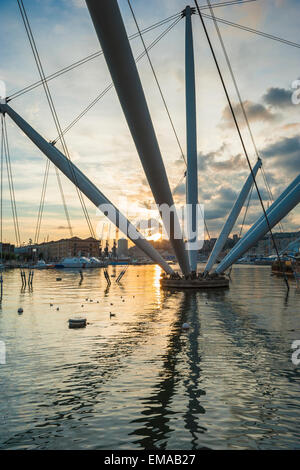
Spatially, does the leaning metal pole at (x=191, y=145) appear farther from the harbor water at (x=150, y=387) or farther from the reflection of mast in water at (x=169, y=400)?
the reflection of mast in water at (x=169, y=400)

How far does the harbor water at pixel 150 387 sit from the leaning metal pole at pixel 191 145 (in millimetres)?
20644

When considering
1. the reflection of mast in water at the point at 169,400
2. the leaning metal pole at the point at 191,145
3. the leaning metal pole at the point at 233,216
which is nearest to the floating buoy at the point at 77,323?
the reflection of mast in water at the point at 169,400

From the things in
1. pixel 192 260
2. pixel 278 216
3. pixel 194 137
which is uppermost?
pixel 194 137

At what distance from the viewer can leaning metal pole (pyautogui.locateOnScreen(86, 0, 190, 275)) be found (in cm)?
940

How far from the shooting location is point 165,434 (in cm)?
696

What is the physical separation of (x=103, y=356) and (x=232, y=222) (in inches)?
1374

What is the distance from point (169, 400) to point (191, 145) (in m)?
33.7

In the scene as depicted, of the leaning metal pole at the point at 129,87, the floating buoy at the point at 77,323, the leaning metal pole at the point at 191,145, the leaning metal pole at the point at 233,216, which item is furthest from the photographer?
the leaning metal pole at the point at 233,216

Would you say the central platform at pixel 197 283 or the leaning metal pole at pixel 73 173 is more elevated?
the leaning metal pole at pixel 73 173

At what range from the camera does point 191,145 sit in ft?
130

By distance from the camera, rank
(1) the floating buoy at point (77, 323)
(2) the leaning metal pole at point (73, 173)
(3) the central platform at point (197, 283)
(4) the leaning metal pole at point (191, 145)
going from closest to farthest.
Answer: (1) the floating buoy at point (77, 323) < (2) the leaning metal pole at point (73, 173) < (3) the central platform at point (197, 283) < (4) the leaning metal pole at point (191, 145)

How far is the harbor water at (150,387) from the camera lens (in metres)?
6.95
